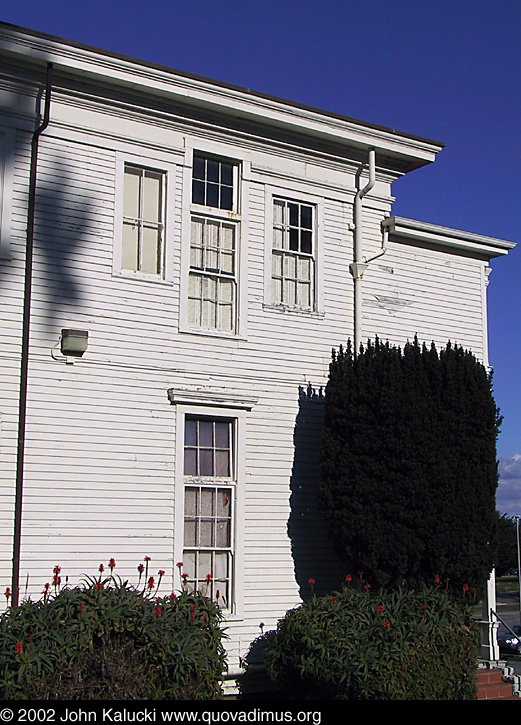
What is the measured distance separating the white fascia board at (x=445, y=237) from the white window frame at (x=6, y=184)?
5325 millimetres

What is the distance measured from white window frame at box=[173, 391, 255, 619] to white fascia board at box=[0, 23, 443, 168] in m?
3.77

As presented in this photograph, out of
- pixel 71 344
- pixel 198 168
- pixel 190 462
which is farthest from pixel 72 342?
pixel 198 168

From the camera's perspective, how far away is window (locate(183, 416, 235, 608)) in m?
10.7

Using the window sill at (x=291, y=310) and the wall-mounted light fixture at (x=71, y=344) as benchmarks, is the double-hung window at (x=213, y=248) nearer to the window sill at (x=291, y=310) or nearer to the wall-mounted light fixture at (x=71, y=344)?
the window sill at (x=291, y=310)

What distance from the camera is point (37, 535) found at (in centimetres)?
959

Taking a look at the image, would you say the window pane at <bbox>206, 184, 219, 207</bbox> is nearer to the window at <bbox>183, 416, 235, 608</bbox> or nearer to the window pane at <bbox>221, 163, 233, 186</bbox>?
the window pane at <bbox>221, 163, 233, 186</bbox>

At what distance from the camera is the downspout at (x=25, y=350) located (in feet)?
30.9

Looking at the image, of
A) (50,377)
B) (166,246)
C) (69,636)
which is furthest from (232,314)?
(69,636)

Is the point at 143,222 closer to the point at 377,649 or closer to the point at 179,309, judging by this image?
the point at 179,309

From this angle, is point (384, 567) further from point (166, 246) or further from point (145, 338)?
point (166, 246)

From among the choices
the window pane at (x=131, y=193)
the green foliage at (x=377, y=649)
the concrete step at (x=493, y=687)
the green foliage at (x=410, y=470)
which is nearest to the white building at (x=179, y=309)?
the window pane at (x=131, y=193)

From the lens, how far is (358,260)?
12391 mm

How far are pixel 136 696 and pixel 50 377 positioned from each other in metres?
3.67

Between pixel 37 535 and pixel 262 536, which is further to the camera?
pixel 262 536
